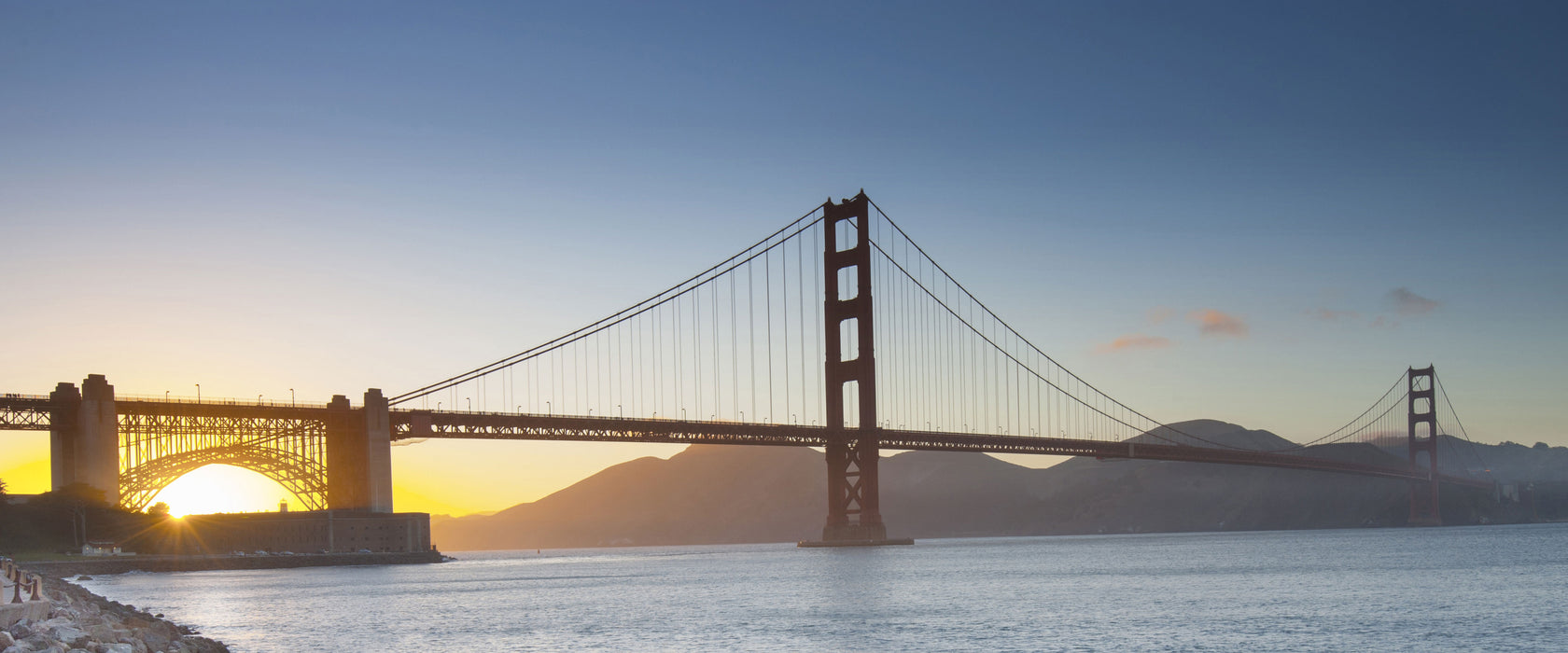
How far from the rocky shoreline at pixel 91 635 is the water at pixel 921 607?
3.72 m

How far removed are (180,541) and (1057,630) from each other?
2978 inches

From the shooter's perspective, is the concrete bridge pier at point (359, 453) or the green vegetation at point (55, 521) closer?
the green vegetation at point (55, 521)

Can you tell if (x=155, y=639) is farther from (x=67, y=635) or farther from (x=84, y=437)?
(x=84, y=437)

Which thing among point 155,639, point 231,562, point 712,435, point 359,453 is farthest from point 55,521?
point 155,639

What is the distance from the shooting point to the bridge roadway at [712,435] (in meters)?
96.1

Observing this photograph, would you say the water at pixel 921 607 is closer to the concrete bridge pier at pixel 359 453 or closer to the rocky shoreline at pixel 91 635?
the rocky shoreline at pixel 91 635

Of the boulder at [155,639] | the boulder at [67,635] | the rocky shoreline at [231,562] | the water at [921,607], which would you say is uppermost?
the boulder at [67,635]

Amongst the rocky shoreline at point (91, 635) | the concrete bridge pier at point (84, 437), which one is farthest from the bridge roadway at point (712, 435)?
the rocky shoreline at point (91, 635)

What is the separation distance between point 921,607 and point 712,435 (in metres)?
53.5

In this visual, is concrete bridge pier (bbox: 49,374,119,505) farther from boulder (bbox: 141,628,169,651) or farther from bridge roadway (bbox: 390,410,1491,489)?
boulder (bbox: 141,628,169,651)

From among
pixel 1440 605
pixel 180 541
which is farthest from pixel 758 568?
pixel 1440 605

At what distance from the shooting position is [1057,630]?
128 ft

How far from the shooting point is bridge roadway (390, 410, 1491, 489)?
315ft

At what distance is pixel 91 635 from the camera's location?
2672 centimetres
